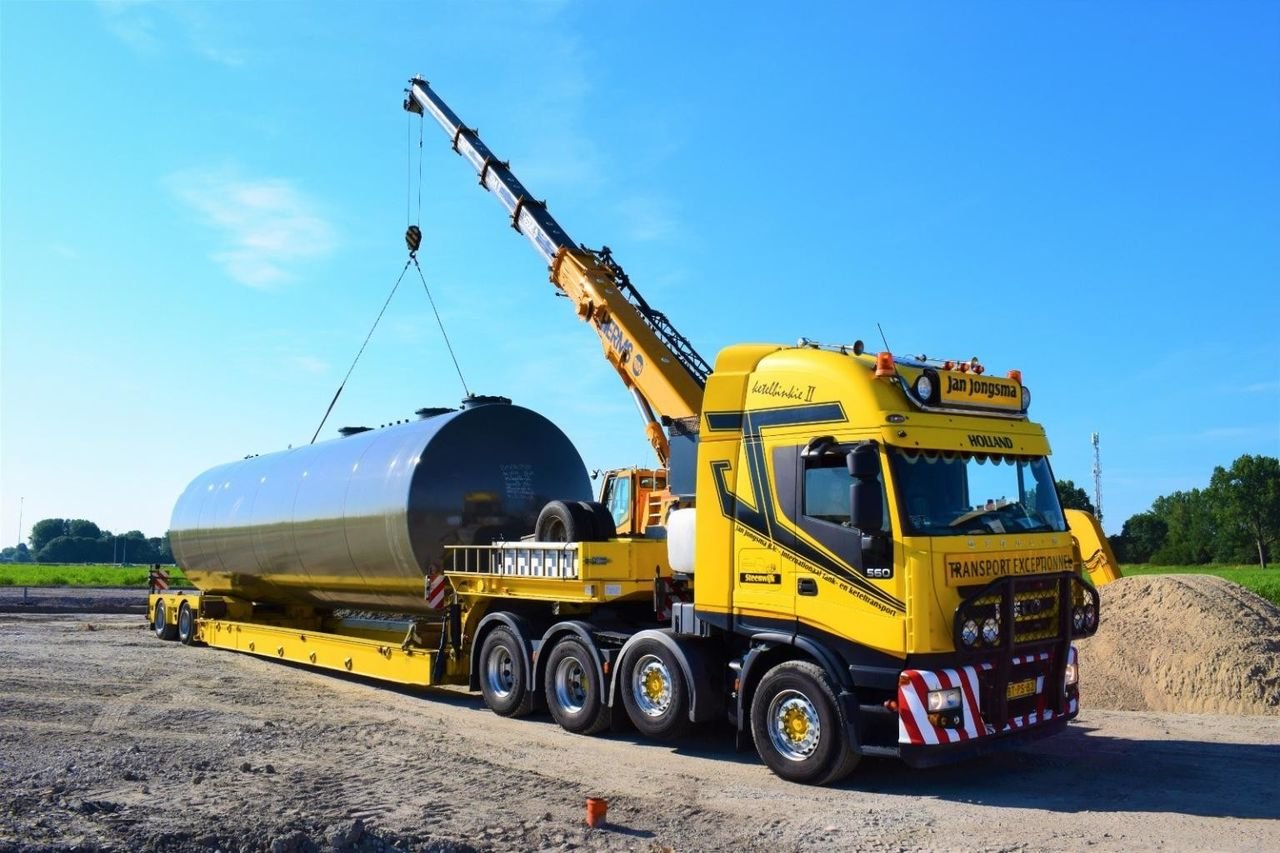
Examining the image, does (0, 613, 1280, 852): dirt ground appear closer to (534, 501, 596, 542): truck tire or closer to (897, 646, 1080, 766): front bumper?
(897, 646, 1080, 766): front bumper

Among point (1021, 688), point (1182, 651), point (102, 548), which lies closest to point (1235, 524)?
point (1182, 651)

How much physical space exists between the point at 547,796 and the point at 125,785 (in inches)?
128

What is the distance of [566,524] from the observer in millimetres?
11508

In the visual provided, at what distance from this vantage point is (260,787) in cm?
793

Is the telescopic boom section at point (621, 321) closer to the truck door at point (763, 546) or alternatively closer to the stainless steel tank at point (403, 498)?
the stainless steel tank at point (403, 498)

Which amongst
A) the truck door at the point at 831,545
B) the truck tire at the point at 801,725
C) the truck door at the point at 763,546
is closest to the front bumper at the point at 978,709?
the truck tire at the point at 801,725

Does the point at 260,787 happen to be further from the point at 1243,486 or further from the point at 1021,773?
the point at 1243,486

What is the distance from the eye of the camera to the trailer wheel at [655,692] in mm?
9586

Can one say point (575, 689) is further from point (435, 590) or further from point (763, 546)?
point (763, 546)

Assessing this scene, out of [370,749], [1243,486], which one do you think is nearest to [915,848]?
[370,749]

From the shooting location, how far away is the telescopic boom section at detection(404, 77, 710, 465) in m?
15.1

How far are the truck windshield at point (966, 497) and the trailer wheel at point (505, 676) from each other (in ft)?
17.6

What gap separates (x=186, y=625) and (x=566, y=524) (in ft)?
41.7

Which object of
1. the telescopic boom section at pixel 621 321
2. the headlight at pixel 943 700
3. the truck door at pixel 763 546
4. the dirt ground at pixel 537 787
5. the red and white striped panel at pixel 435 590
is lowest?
the dirt ground at pixel 537 787
